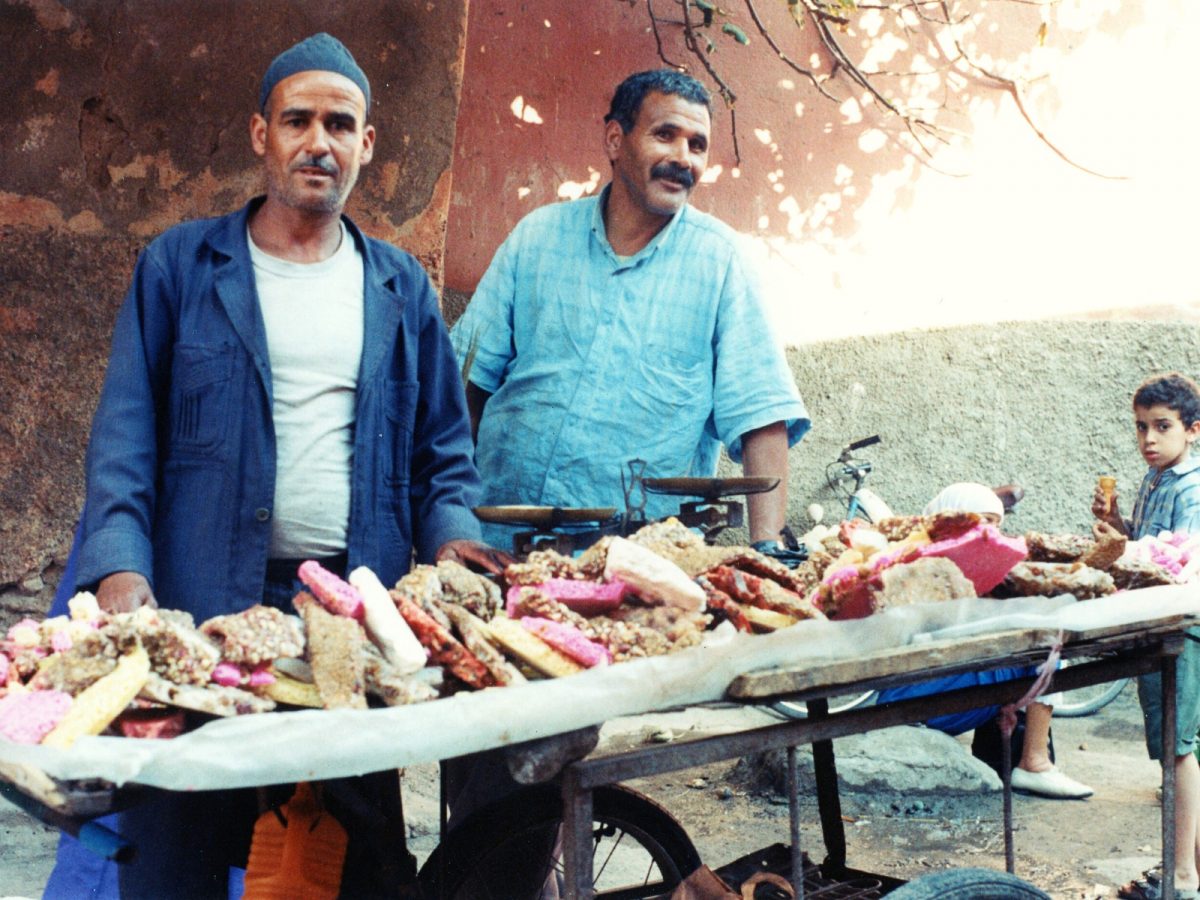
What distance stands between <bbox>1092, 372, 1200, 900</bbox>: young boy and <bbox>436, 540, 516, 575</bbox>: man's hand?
1799 millimetres

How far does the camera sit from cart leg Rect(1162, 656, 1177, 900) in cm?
263

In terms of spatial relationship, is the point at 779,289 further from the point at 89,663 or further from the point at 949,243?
the point at 89,663

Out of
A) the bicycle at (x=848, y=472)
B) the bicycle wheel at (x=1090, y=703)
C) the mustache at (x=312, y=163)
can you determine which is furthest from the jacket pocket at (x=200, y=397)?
the bicycle wheel at (x=1090, y=703)

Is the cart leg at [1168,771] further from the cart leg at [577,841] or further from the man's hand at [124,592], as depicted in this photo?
the man's hand at [124,592]

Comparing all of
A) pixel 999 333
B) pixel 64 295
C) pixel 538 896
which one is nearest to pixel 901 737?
pixel 999 333

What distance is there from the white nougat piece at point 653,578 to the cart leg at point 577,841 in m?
0.36

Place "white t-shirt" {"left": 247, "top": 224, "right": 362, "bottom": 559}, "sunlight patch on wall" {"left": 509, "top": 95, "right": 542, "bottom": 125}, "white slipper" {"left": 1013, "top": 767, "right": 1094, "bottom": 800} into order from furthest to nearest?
"sunlight patch on wall" {"left": 509, "top": 95, "right": 542, "bottom": 125} → "white slipper" {"left": 1013, "top": 767, "right": 1094, "bottom": 800} → "white t-shirt" {"left": 247, "top": 224, "right": 362, "bottom": 559}

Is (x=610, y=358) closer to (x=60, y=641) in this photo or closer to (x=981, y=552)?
(x=981, y=552)

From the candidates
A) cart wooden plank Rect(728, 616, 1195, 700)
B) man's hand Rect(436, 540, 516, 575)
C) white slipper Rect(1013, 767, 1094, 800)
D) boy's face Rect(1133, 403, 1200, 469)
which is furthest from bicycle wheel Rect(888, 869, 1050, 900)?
white slipper Rect(1013, 767, 1094, 800)

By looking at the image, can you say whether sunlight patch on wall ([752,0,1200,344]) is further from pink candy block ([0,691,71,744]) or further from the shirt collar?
pink candy block ([0,691,71,744])

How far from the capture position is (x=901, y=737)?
17.4ft

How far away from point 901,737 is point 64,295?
11.2ft

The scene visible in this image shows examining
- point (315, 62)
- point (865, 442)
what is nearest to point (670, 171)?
point (315, 62)

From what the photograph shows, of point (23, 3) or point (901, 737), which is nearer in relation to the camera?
point (23, 3)
